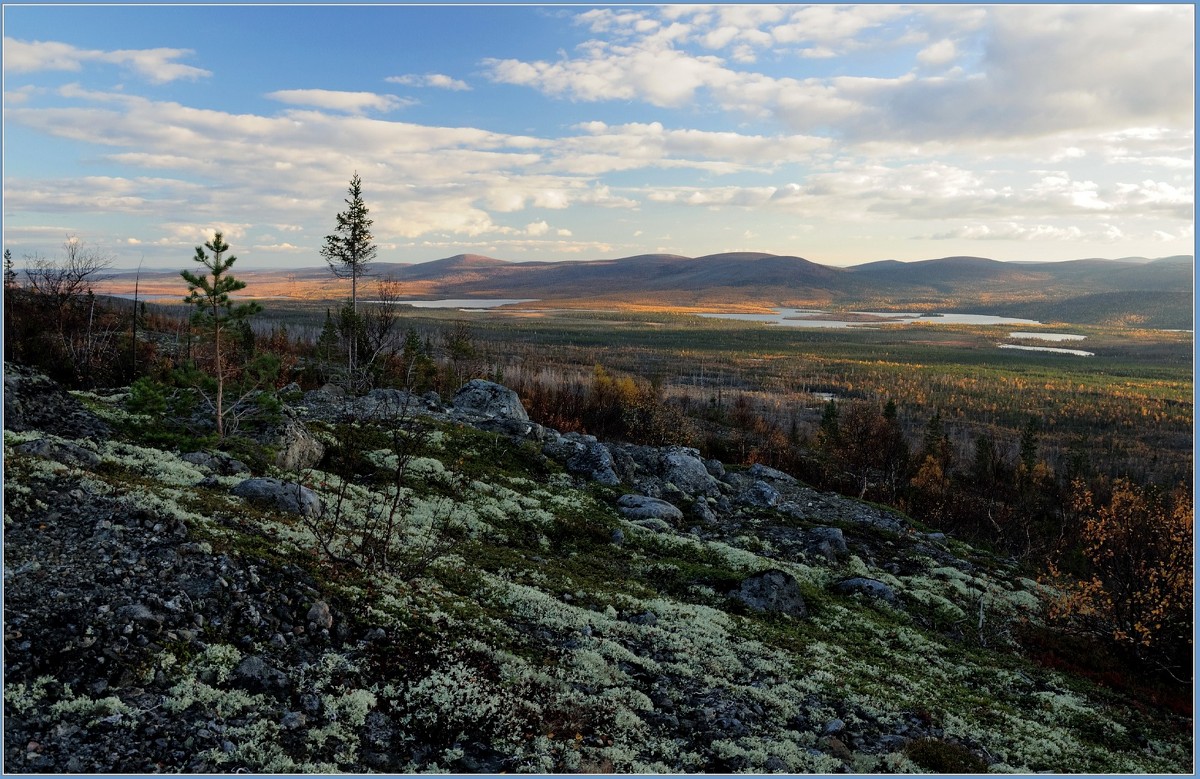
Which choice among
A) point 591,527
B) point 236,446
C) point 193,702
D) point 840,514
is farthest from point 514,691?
point 840,514

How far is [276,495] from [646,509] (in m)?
12.4

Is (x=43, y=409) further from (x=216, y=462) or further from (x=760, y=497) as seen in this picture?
(x=760, y=497)

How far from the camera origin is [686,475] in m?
28.6

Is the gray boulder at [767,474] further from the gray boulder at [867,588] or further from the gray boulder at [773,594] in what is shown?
the gray boulder at [773,594]

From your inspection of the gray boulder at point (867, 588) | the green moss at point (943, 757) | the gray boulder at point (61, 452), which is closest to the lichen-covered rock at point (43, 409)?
the gray boulder at point (61, 452)

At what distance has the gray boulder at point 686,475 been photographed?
91.3ft

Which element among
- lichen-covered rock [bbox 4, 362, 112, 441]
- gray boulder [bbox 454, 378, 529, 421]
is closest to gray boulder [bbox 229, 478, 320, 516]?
lichen-covered rock [bbox 4, 362, 112, 441]

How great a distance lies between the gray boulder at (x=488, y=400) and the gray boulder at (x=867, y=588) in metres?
20.2

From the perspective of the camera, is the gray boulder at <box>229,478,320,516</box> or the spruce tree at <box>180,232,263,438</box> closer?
the gray boulder at <box>229,478,320,516</box>

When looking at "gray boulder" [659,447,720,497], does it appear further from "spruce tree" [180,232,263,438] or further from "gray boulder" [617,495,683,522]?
"spruce tree" [180,232,263,438]

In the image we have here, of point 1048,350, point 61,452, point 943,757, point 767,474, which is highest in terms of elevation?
point 1048,350

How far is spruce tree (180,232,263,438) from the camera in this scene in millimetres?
15492

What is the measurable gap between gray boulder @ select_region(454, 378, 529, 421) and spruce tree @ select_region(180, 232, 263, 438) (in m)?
17.8

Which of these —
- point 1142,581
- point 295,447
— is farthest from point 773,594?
point 295,447
